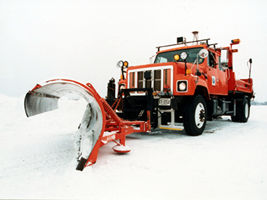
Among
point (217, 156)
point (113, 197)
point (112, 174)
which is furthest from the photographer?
point (217, 156)

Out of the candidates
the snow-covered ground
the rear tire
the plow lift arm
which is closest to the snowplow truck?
the plow lift arm

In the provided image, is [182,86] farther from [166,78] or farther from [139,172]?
[139,172]

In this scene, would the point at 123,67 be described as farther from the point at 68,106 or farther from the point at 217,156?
the point at 68,106

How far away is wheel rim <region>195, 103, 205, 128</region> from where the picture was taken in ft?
17.4

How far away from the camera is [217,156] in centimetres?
346

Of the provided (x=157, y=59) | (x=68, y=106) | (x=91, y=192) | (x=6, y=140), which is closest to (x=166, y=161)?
(x=91, y=192)

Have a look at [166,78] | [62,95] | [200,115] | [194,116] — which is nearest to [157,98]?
[166,78]

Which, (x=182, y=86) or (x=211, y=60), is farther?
(x=211, y=60)

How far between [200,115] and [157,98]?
1.28 m

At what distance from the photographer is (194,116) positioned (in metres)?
5.11

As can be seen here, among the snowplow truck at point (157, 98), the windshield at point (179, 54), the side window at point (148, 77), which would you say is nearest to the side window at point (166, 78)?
the snowplow truck at point (157, 98)

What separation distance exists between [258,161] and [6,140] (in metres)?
4.60

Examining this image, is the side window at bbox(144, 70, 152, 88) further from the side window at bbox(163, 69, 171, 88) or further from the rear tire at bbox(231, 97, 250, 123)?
the rear tire at bbox(231, 97, 250, 123)

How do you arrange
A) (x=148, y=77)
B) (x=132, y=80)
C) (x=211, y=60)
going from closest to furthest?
(x=148, y=77)
(x=132, y=80)
(x=211, y=60)
